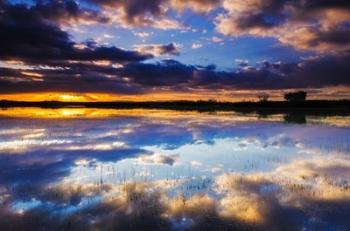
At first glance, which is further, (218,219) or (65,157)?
(65,157)

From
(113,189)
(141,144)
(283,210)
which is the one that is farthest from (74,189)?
(141,144)

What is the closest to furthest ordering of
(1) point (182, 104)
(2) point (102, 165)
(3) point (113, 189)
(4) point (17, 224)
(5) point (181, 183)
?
(4) point (17, 224) < (3) point (113, 189) < (5) point (181, 183) < (2) point (102, 165) < (1) point (182, 104)

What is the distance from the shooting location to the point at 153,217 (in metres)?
Answer: 9.38

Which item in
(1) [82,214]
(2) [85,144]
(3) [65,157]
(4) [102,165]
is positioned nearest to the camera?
(1) [82,214]

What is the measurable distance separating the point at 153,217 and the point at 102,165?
854 centimetres

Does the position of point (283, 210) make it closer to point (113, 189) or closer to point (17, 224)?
point (113, 189)

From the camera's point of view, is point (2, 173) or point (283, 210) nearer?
point (283, 210)

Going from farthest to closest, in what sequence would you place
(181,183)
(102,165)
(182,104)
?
(182,104), (102,165), (181,183)

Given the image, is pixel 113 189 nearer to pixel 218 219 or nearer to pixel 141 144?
pixel 218 219

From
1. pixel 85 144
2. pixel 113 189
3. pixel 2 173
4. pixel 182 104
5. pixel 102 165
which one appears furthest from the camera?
pixel 182 104

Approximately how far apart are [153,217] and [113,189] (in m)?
3.46

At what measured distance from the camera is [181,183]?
1347 cm

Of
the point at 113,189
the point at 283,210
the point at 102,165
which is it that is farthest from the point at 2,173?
the point at 283,210

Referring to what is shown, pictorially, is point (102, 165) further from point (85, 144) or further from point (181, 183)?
point (85, 144)
